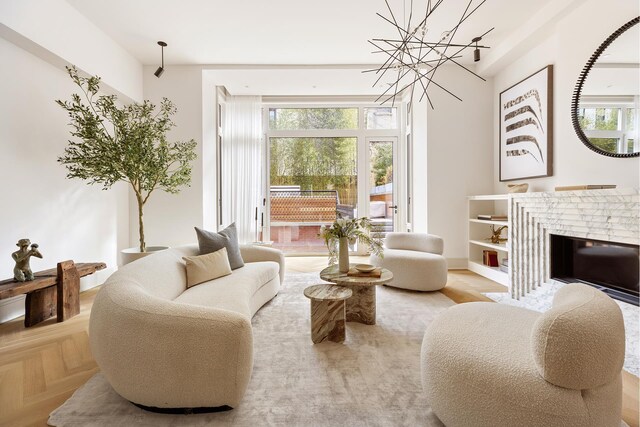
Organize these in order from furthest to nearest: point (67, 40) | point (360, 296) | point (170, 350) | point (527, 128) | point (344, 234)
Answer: point (527, 128) < point (67, 40) < point (344, 234) < point (360, 296) < point (170, 350)

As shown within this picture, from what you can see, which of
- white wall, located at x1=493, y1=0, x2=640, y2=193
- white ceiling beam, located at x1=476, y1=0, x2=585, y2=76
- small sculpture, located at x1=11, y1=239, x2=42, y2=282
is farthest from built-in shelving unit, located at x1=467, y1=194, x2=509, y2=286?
small sculpture, located at x1=11, y1=239, x2=42, y2=282

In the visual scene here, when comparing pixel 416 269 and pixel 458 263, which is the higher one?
pixel 416 269

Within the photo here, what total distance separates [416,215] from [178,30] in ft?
14.6

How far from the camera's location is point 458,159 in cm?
454

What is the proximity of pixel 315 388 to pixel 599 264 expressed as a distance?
9.04 feet

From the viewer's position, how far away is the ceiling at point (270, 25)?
3164 mm

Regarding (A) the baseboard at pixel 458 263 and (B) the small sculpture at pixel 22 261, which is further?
(A) the baseboard at pixel 458 263

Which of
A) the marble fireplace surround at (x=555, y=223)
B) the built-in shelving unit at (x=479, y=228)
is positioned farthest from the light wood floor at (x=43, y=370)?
the built-in shelving unit at (x=479, y=228)

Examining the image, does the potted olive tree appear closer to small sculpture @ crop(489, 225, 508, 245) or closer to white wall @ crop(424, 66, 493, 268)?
white wall @ crop(424, 66, 493, 268)

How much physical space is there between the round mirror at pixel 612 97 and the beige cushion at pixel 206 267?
12.2ft

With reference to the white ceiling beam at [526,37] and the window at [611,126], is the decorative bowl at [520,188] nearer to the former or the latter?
the window at [611,126]

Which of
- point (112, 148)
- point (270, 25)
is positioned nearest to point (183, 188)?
point (112, 148)

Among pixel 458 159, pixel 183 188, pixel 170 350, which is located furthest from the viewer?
pixel 458 159

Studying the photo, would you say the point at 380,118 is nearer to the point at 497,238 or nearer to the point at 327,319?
the point at 497,238
